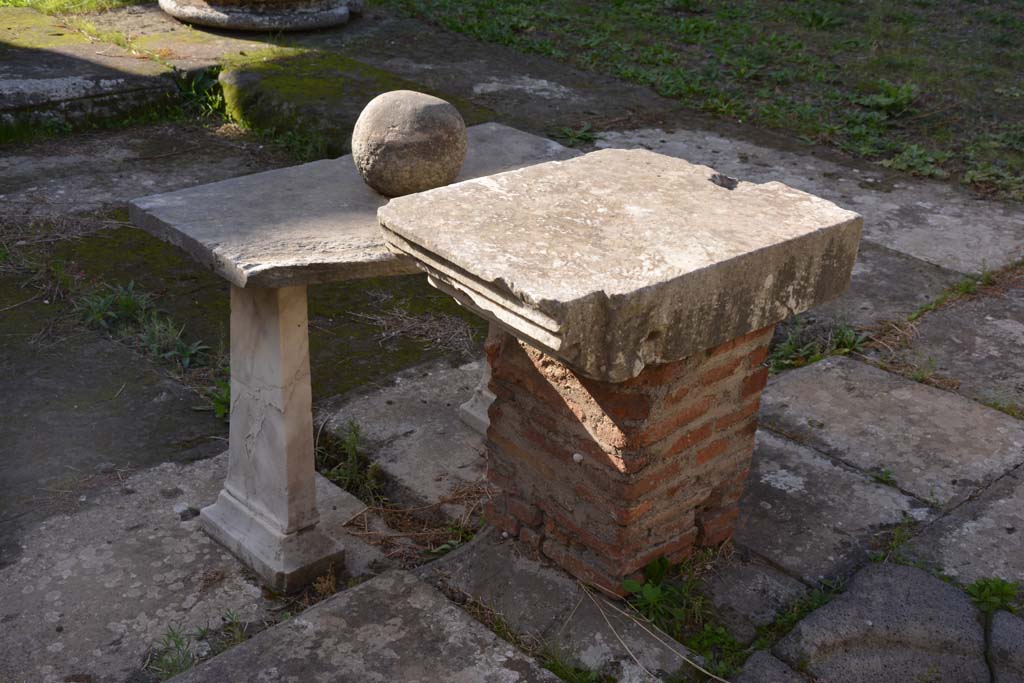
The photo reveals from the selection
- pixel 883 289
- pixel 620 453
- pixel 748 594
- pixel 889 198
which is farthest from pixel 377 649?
pixel 889 198

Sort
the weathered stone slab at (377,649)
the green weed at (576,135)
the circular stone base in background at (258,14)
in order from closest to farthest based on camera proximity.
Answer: the weathered stone slab at (377,649), the green weed at (576,135), the circular stone base in background at (258,14)

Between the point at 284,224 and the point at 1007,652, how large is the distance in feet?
6.90

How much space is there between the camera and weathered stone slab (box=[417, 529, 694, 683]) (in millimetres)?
2576

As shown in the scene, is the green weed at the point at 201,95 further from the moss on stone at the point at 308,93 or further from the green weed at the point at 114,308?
the green weed at the point at 114,308

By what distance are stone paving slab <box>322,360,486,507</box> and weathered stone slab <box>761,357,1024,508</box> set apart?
1042 mm

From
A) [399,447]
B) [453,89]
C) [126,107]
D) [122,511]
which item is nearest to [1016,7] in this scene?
[453,89]

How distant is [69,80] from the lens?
6.21m

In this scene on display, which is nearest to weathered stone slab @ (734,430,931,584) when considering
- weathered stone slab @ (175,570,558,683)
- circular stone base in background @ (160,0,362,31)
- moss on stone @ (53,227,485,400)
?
weathered stone slab @ (175,570,558,683)

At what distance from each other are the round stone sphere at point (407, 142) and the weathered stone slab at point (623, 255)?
308 mm

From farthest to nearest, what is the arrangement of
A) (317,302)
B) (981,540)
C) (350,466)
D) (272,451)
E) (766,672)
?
(317,302) → (350,466) → (981,540) → (272,451) → (766,672)

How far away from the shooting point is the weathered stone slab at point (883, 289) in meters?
4.49

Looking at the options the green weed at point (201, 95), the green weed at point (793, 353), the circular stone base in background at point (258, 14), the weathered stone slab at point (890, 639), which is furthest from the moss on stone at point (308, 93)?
the weathered stone slab at point (890, 639)

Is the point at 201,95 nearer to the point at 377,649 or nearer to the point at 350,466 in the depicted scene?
the point at 350,466

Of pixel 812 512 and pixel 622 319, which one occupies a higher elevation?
pixel 622 319
